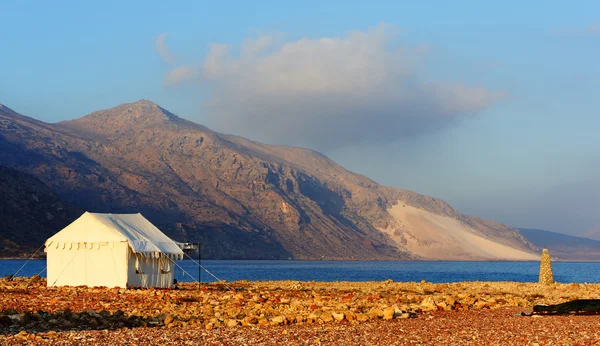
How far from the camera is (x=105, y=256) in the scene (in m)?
33.4

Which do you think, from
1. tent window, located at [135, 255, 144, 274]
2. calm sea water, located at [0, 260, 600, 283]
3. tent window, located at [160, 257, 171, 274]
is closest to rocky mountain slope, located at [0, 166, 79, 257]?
calm sea water, located at [0, 260, 600, 283]

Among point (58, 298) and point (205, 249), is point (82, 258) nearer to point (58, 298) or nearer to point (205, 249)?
point (58, 298)

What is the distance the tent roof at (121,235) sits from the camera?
33656mm

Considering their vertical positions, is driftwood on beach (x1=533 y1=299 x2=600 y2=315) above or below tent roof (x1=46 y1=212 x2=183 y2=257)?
below

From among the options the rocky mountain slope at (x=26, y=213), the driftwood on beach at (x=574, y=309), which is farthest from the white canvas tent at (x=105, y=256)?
the rocky mountain slope at (x=26, y=213)

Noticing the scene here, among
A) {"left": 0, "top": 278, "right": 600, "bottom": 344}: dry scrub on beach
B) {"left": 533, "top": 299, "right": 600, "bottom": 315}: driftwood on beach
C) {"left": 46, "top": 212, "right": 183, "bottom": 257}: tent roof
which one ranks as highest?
{"left": 46, "top": 212, "right": 183, "bottom": 257}: tent roof

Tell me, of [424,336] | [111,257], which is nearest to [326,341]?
[424,336]

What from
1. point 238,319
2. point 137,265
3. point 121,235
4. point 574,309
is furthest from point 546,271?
point 238,319

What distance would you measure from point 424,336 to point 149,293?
50.0ft

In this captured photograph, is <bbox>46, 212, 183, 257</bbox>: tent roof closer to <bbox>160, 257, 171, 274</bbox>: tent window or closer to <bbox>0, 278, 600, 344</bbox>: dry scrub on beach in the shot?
<bbox>160, 257, 171, 274</bbox>: tent window

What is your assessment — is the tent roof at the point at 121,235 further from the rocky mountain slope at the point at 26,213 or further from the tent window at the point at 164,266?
the rocky mountain slope at the point at 26,213

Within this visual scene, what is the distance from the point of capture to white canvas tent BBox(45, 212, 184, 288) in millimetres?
33219

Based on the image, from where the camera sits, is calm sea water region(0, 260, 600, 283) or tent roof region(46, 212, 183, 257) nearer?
tent roof region(46, 212, 183, 257)

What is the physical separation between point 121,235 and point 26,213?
132 metres
